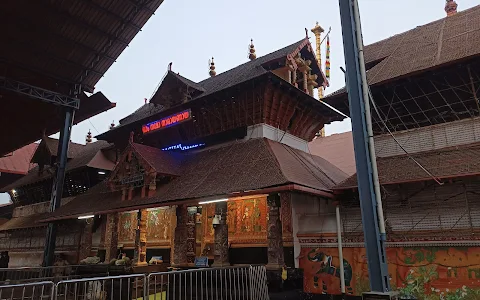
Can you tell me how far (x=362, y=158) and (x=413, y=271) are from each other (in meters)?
4.75

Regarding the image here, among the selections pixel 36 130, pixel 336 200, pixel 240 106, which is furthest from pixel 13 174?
pixel 336 200

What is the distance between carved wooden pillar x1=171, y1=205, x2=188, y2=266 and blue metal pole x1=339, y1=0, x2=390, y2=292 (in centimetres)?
841

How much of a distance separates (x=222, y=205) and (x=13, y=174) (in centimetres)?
3477

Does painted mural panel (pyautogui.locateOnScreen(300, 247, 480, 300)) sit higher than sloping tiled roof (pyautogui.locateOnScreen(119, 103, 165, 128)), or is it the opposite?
sloping tiled roof (pyautogui.locateOnScreen(119, 103, 165, 128))

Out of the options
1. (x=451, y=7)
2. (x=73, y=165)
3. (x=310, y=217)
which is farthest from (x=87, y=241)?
(x=451, y=7)

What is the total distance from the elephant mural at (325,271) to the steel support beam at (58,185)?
630 inches

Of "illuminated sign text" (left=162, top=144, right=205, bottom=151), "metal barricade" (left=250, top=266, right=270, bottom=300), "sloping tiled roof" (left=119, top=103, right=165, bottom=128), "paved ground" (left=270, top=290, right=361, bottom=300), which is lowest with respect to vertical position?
"paved ground" (left=270, top=290, right=361, bottom=300)

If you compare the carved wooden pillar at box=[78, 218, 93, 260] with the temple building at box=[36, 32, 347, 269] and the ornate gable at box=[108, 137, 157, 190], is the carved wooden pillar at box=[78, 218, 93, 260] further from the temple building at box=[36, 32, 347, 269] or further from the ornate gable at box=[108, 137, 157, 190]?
the ornate gable at box=[108, 137, 157, 190]

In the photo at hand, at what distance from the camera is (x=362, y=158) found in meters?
8.15

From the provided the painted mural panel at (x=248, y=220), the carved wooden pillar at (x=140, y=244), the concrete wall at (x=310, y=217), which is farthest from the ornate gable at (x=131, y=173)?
the concrete wall at (x=310, y=217)

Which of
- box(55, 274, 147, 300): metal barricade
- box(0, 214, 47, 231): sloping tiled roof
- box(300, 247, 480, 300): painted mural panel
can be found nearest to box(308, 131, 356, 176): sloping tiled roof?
box(300, 247, 480, 300): painted mural panel

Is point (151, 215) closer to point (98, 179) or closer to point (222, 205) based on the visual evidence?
point (98, 179)

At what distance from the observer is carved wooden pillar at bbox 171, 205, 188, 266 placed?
46.0ft

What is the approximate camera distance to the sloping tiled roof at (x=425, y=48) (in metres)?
11.4
